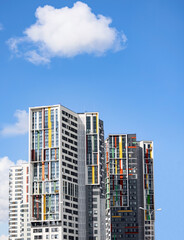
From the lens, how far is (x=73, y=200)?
200 meters

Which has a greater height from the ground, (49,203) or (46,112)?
(46,112)

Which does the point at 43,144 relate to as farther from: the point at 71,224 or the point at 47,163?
the point at 71,224

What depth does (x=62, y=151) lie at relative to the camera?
194875 mm

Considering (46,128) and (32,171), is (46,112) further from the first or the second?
(32,171)

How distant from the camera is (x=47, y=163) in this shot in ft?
639

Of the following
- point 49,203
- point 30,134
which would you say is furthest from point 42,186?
point 30,134

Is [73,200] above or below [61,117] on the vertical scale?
below

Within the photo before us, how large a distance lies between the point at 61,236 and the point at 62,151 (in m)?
27.2

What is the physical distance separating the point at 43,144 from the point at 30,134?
5.70 metres

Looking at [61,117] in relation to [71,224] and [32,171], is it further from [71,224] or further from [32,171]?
[71,224]

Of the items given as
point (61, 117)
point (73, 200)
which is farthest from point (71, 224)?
point (61, 117)

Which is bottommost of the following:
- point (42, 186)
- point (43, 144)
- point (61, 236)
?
point (61, 236)

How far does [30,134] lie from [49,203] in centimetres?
2371

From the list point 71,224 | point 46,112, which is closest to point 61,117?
point 46,112
